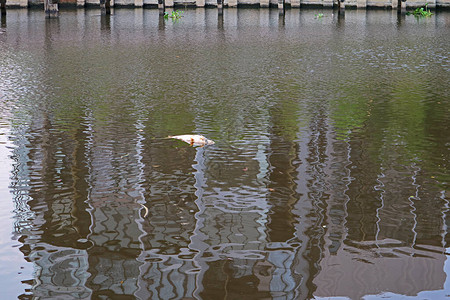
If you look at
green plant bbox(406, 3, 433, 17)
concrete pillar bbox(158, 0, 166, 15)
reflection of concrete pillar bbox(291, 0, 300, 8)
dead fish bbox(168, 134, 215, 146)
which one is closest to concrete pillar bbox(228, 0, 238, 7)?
reflection of concrete pillar bbox(291, 0, 300, 8)

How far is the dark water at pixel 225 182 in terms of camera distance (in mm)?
4703

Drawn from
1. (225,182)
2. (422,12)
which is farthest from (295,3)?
(225,182)

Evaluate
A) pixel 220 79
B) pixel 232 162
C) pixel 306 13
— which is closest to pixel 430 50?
pixel 220 79

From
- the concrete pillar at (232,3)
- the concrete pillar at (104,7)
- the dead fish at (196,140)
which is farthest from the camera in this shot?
the concrete pillar at (232,3)

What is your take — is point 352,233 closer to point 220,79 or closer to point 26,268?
point 26,268

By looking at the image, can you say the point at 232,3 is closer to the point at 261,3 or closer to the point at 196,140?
the point at 261,3

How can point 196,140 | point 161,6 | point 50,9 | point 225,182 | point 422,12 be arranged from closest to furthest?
point 225,182
point 196,140
point 50,9
point 422,12
point 161,6

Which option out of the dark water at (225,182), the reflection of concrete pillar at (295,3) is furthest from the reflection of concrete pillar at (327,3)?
the dark water at (225,182)

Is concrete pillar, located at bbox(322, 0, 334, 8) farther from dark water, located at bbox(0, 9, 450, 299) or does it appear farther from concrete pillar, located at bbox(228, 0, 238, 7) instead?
dark water, located at bbox(0, 9, 450, 299)

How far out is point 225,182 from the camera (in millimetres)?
6938

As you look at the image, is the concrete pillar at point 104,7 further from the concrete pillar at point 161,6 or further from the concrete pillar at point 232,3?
the concrete pillar at point 232,3

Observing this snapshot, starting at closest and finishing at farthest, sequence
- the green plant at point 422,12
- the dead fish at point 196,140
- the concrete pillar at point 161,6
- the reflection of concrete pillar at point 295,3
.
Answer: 1. the dead fish at point 196,140
2. the green plant at point 422,12
3. the concrete pillar at point 161,6
4. the reflection of concrete pillar at point 295,3

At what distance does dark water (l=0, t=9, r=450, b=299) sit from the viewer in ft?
15.4

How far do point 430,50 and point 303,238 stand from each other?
16386 mm
